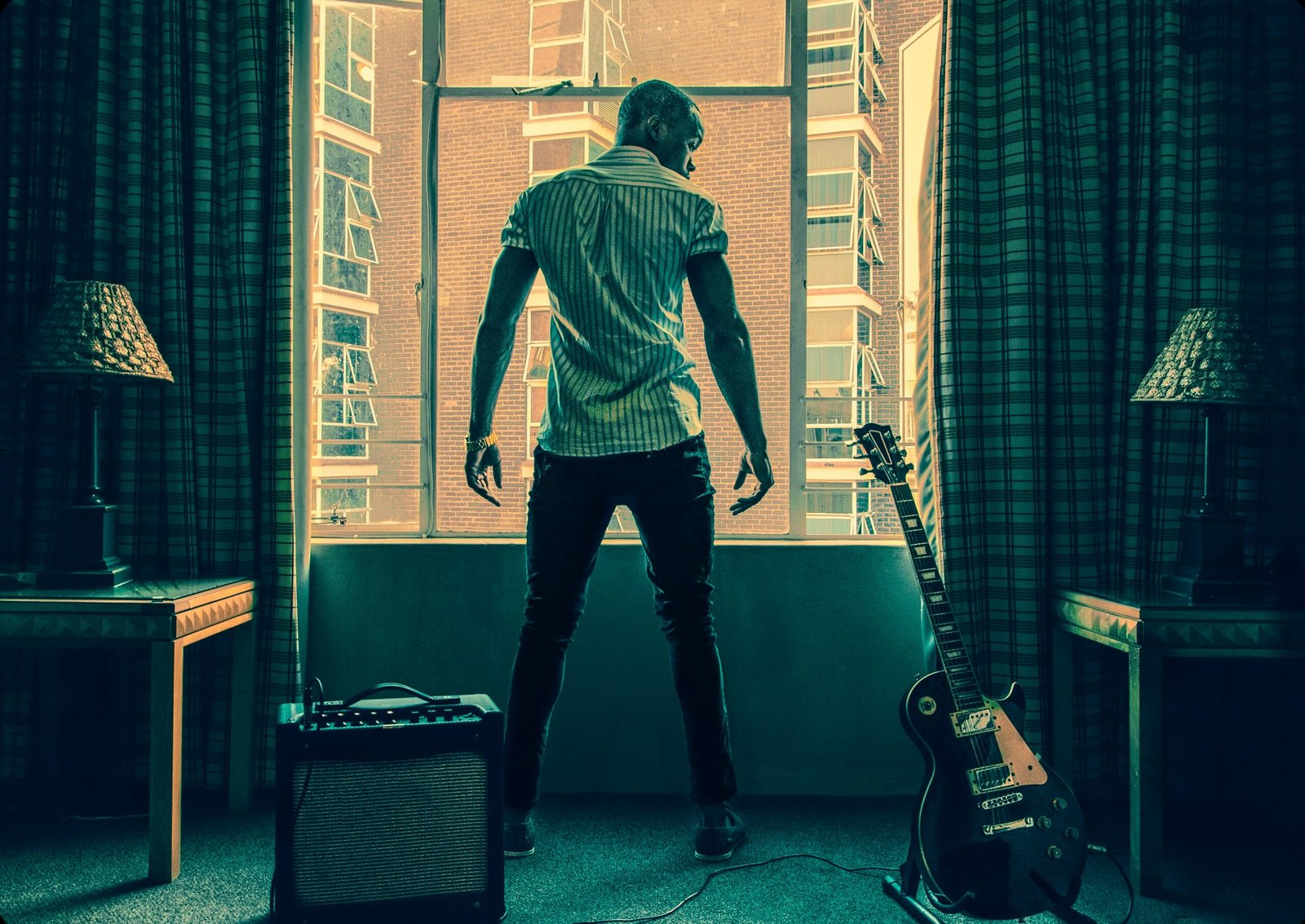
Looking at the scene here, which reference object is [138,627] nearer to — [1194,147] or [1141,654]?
[1141,654]

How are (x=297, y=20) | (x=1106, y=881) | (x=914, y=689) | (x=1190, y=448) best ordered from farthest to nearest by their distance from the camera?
(x=297, y=20) → (x=1190, y=448) → (x=1106, y=881) → (x=914, y=689)

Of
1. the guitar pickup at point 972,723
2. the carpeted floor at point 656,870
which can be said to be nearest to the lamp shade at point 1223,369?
the guitar pickup at point 972,723

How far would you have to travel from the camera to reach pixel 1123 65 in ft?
7.03

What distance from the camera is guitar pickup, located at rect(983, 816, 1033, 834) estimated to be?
1.57 metres

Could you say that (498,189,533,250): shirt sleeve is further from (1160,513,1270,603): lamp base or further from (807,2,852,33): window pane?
(1160,513,1270,603): lamp base

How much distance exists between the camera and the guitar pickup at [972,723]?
161 cm

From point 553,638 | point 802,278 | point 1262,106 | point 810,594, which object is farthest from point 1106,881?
point 1262,106

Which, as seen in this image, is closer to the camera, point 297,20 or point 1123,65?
point 1123,65

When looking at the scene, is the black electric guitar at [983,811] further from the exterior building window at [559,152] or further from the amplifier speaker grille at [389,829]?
the exterior building window at [559,152]

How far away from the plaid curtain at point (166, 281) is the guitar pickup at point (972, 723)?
1.47m

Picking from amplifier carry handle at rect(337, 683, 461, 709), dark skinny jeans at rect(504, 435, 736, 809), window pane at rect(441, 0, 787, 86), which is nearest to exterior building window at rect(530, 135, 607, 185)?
window pane at rect(441, 0, 787, 86)

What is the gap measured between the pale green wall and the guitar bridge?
2.19 feet

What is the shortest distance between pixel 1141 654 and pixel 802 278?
47.1 inches

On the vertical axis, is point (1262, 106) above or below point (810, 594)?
above
